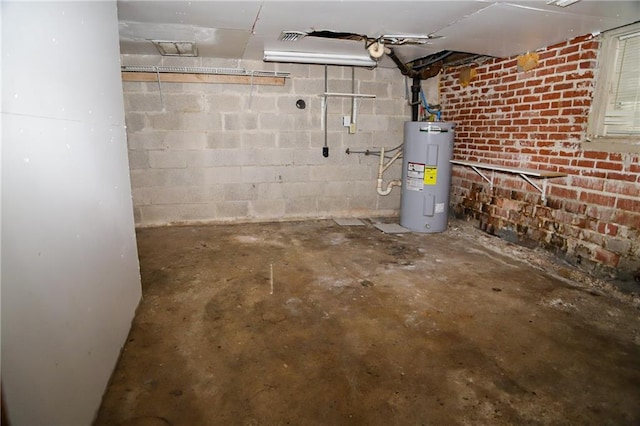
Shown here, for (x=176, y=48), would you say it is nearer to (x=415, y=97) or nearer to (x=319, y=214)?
(x=319, y=214)

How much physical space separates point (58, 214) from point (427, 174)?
357 cm

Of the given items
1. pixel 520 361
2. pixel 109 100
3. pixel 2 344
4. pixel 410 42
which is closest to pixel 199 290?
pixel 109 100

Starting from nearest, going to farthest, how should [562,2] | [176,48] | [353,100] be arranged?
[562,2], [176,48], [353,100]

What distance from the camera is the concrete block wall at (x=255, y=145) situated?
13.5 ft

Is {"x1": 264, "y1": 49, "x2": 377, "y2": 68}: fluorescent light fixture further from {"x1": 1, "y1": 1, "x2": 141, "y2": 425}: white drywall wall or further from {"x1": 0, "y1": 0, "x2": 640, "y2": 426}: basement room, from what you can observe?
{"x1": 1, "y1": 1, "x2": 141, "y2": 425}: white drywall wall

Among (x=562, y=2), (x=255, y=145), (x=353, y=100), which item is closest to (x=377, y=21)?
(x=562, y=2)

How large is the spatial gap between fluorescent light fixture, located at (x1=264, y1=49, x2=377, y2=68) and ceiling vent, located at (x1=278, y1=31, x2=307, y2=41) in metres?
0.54

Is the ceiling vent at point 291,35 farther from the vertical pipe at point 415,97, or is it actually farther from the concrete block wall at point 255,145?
the vertical pipe at point 415,97

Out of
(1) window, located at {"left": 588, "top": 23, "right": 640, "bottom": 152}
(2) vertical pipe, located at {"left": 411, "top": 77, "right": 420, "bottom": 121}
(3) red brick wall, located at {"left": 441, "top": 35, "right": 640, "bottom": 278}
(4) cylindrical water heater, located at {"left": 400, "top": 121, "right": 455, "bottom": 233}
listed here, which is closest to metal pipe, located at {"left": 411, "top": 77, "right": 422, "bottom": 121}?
(2) vertical pipe, located at {"left": 411, "top": 77, "right": 420, "bottom": 121}

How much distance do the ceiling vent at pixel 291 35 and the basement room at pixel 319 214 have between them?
0.12 feet

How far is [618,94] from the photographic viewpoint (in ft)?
8.98

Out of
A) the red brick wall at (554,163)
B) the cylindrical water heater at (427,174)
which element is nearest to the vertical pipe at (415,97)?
the red brick wall at (554,163)

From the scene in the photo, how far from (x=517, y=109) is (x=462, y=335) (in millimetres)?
2557

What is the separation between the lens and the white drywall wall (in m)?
0.96
